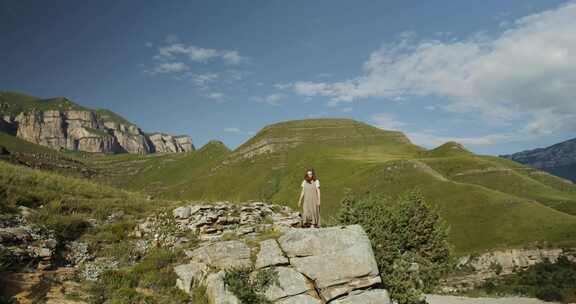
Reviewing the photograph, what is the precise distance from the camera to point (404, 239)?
32.0 metres

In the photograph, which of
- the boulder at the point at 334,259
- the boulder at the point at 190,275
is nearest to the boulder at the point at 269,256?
the boulder at the point at 334,259

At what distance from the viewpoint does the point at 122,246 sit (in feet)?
51.2

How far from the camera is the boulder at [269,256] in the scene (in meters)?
12.7

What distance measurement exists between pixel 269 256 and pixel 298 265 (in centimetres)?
124

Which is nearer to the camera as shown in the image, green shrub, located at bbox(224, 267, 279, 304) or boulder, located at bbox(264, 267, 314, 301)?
green shrub, located at bbox(224, 267, 279, 304)

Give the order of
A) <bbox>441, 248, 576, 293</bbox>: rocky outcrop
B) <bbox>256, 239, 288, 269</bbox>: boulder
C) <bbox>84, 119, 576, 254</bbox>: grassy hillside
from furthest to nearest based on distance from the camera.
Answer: <bbox>84, 119, 576, 254</bbox>: grassy hillside → <bbox>441, 248, 576, 293</bbox>: rocky outcrop → <bbox>256, 239, 288, 269</bbox>: boulder

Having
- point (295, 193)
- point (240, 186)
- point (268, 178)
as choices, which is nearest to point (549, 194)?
point (295, 193)

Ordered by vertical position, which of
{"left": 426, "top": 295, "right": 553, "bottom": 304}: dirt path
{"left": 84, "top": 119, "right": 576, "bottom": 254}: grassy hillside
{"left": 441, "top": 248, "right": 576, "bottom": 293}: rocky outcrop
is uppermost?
{"left": 84, "top": 119, "right": 576, "bottom": 254}: grassy hillside

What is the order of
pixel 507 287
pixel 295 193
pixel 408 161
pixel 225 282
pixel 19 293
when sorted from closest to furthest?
1. pixel 19 293
2. pixel 225 282
3. pixel 507 287
4. pixel 408 161
5. pixel 295 193

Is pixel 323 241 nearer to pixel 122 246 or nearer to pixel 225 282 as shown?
pixel 225 282

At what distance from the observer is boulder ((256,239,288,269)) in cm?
1269

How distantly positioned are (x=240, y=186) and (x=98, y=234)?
162 metres

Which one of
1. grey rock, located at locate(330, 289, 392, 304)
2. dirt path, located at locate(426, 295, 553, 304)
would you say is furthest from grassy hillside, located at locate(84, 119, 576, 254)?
grey rock, located at locate(330, 289, 392, 304)

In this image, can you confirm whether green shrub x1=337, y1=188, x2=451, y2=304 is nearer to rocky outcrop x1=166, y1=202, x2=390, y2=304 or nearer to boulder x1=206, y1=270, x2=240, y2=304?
rocky outcrop x1=166, y1=202, x2=390, y2=304
